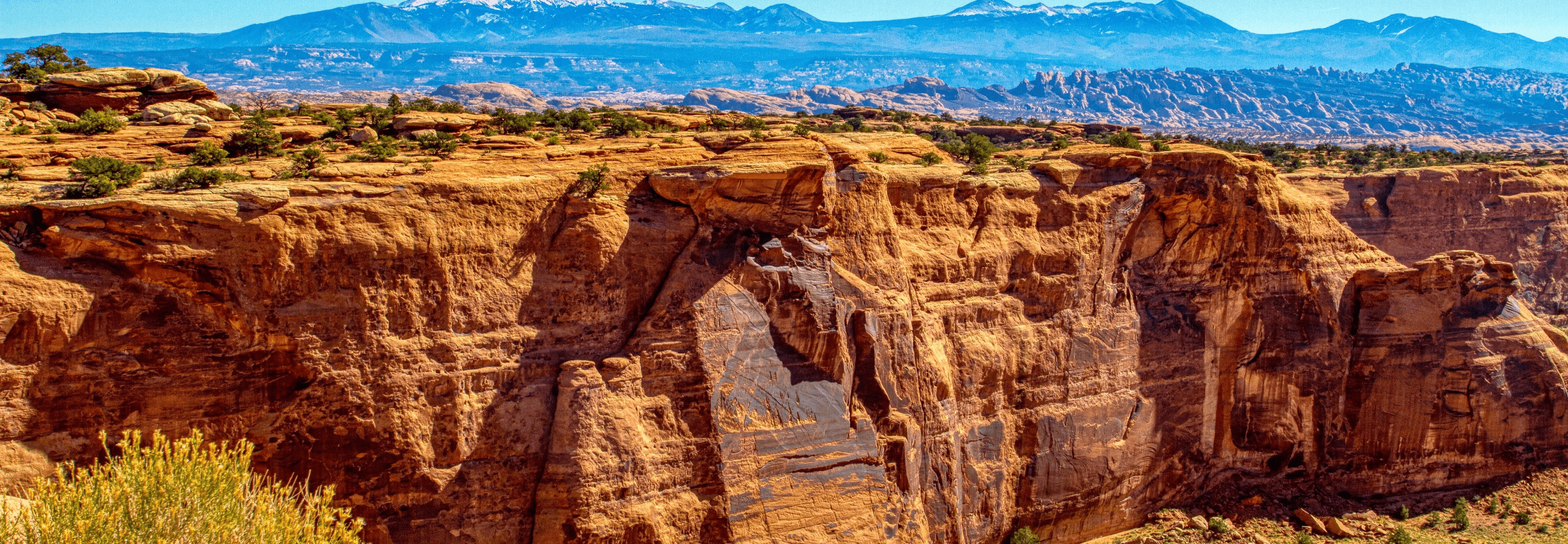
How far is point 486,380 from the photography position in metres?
15.0

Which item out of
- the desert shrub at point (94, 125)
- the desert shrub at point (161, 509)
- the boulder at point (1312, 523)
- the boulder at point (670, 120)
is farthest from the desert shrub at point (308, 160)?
the boulder at point (1312, 523)

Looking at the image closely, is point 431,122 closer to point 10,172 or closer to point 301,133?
point 301,133

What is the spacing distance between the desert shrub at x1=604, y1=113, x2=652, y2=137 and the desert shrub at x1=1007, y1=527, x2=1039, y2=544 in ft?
39.5

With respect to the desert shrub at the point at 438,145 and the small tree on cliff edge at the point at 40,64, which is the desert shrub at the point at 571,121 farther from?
the small tree on cliff edge at the point at 40,64

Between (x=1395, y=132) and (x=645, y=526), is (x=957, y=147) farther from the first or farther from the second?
(x=1395, y=132)

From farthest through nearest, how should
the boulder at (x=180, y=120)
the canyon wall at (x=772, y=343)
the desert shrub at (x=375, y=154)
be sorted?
1. the boulder at (x=180, y=120)
2. the desert shrub at (x=375, y=154)
3. the canyon wall at (x=772, y=343)

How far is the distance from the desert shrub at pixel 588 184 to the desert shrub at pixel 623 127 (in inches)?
191

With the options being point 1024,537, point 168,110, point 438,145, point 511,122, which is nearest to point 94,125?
Answer: point 168,110

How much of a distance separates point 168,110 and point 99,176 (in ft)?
27.5

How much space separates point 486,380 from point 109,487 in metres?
6.05

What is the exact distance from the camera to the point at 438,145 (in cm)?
1770

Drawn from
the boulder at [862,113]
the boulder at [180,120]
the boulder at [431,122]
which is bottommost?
the boulder at [862,113]

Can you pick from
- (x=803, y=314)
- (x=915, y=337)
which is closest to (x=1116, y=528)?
(x=915, y=337)

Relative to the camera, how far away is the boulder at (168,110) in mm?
20094
